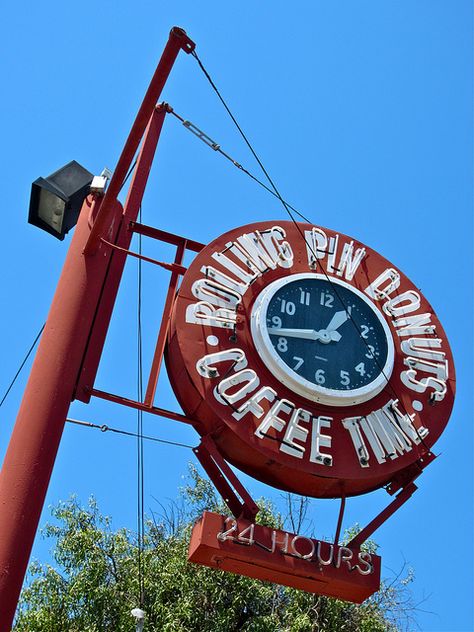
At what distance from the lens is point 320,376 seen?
10438 millimetres

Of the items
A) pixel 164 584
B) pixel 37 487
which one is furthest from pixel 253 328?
pixel 164 584

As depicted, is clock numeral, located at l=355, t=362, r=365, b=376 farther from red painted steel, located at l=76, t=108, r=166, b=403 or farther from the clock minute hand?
red painted steel, located at l=76, t=108, r=166, b=403

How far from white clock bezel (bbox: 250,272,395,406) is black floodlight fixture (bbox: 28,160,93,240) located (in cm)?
225

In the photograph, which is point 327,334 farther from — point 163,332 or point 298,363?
point 163,332

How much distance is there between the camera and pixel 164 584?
16906 mm

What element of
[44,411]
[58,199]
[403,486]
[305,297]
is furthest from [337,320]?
[44,411]

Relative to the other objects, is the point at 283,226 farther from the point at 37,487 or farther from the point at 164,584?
the point at 164,584

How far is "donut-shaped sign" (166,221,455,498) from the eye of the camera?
32.3 ft

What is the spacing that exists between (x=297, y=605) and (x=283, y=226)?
27.1 ft

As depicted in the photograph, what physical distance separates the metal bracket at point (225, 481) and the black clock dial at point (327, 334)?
1.24 metres

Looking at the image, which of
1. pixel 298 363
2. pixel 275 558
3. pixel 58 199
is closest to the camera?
pixel 275 558

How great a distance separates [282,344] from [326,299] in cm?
100

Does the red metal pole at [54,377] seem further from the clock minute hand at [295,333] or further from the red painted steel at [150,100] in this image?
the clock minute hand at [295,333]

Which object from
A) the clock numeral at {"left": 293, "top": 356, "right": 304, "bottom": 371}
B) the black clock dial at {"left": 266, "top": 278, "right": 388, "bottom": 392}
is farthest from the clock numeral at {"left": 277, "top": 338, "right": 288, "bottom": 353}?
the clock numeral at {"left": 293, "top": 356, "right": 304, "bottom": 371}
